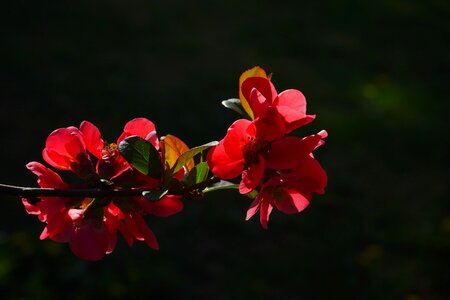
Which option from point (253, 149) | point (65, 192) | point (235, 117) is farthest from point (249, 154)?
point (235, 117)

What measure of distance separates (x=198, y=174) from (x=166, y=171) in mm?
40

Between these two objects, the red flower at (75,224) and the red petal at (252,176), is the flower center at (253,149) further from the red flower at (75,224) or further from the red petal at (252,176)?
the red flower at (75,224)

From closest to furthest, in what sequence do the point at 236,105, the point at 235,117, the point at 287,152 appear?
1. the point at 287,152
2. the point at 236,105
3. the point at 235,117

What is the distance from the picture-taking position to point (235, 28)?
4.58m

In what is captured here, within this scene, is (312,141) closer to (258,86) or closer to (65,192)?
(258,86)

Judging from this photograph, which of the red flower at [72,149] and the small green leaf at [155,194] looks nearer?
the small green leaf at [155,194]

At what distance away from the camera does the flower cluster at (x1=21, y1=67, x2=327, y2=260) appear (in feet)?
2.29

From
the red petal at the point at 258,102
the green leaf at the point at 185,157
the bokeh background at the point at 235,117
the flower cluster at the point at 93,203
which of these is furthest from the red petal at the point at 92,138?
the bokeh background at the point at 235,117

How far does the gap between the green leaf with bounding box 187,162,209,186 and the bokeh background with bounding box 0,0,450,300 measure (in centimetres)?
147

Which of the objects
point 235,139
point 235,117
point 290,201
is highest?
point 235,139

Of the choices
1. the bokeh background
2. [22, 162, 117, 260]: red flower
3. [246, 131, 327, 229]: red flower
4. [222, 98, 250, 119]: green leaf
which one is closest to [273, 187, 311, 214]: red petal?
[246, 131, 327, 229]: red flower

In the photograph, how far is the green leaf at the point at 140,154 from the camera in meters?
0.72

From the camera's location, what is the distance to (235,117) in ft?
11.0

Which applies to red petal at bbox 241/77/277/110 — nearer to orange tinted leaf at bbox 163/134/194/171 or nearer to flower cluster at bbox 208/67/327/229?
flower cluster at bbox 208/67/327/229
